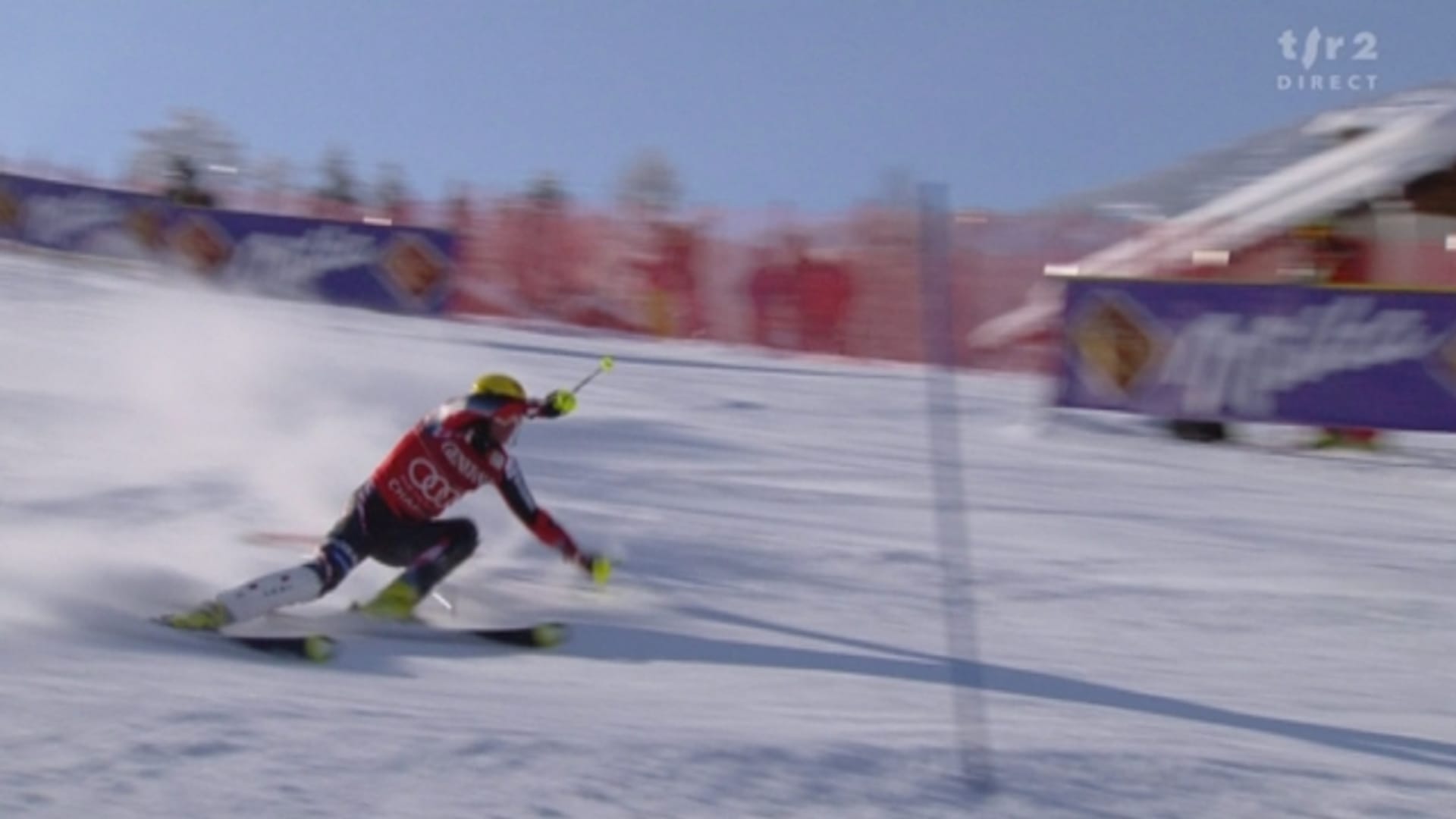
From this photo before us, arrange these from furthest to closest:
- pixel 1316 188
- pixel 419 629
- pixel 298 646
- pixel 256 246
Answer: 1. pixel 256 246
2. pixel 1316 188
3. pixel 419 629
4. pixel 298 646

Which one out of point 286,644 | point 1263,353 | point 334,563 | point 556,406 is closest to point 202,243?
point 1263,353

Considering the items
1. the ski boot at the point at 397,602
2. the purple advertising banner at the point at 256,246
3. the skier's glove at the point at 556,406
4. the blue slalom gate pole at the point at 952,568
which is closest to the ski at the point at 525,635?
the ski boot at the point at 397,602

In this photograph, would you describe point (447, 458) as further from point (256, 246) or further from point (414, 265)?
point (256, 246)

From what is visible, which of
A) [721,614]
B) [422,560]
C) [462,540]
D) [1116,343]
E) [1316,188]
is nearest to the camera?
[422,560]

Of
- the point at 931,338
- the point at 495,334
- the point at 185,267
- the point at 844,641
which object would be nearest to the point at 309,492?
the point at 844,641

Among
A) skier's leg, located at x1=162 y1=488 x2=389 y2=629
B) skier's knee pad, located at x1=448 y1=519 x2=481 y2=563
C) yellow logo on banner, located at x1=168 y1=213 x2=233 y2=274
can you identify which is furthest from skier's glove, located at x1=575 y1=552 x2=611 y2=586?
yellow logo on banner, located at x1=168 y1=213 x2=233 y2=274

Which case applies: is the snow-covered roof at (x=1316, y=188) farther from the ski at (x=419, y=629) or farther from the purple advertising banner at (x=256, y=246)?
the ski at (x=419, y=629)

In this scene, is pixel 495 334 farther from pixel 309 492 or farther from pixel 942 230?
pixel 942 230

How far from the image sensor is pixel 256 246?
93.8ft

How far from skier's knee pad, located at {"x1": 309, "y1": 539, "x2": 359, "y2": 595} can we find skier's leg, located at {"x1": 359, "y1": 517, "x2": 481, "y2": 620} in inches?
8.1

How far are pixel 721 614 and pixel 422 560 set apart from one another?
158cm

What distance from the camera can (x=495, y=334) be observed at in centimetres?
2503

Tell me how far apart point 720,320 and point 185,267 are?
876 centimetres

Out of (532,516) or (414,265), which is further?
(414,265)
